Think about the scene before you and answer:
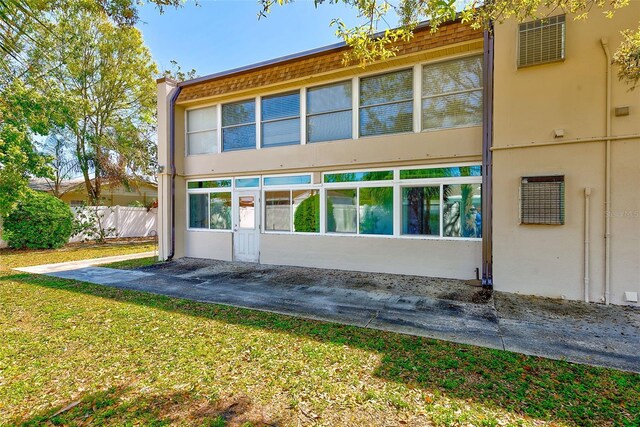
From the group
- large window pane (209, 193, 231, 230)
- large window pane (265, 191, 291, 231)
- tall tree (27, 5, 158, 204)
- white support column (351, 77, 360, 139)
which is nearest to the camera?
white support column (351, 77, 360, 139)

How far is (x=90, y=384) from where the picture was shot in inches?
124

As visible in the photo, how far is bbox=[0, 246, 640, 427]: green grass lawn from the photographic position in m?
2.68

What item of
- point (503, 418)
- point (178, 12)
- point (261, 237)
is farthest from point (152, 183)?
point (503, 418)

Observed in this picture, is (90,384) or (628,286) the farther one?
(628,286)

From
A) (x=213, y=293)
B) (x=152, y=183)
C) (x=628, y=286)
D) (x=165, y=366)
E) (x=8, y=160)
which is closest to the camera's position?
(x=165, y=366)

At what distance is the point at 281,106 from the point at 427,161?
471 cm

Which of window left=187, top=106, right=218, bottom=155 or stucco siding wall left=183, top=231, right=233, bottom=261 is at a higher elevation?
window left=187, top=106, right=218, bottom=155

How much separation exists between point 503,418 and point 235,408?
228cm

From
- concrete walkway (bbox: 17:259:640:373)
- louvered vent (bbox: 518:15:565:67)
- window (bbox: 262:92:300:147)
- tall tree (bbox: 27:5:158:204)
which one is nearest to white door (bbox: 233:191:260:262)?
concrete walkway (bbox: 17:259:640:373)

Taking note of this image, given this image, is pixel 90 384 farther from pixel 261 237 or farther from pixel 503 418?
pixel 261 237

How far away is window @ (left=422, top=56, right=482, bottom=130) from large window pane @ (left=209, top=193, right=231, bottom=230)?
6.59m

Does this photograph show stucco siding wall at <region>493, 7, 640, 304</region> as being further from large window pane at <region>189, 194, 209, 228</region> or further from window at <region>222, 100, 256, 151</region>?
large window pane at <region>189, 194, 209, 228</region>

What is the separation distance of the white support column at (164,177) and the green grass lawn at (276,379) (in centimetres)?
572

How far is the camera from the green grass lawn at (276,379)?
2680mm
